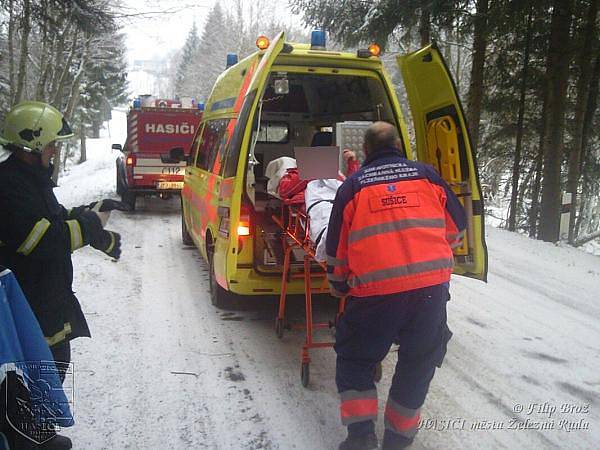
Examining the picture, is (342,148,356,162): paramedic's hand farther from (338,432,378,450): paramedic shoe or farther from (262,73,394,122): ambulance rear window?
(338,432,378,450): paramedic shoe

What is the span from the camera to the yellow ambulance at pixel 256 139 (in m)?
4.12

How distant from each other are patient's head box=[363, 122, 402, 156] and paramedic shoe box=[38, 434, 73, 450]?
2.44 meters

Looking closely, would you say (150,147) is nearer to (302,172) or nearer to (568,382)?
(302,172)

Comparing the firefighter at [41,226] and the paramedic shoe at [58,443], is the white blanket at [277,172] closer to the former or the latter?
the firefighter at [41,226]

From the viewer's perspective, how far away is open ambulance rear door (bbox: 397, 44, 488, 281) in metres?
3.99

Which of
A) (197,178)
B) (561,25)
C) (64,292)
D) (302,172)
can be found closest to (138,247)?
(197,178)

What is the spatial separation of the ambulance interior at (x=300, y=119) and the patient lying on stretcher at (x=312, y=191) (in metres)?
0.22

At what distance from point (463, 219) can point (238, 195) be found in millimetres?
2045

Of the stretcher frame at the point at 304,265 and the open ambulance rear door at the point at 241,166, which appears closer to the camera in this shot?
the stretcher frame at the point at 304,265

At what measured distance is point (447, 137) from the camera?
168 inches

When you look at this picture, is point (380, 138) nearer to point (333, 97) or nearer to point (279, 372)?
point (279, 372)

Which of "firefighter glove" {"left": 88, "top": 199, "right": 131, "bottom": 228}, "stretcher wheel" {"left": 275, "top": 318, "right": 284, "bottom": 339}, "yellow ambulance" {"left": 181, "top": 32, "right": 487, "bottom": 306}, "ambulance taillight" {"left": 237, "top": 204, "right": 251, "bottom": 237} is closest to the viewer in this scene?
"firefighter glove" {"left": 88, "top": 199, "right": 131, "bottom": 228}

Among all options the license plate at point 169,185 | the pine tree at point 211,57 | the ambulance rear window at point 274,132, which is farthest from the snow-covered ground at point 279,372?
the pine tree at point 211,57

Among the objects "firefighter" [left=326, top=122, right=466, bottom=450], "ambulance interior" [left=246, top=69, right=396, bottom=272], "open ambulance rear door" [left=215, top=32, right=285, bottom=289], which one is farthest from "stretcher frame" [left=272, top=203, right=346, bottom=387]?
"firefighter" [left=326, top=122, right=466, bottom=450]
